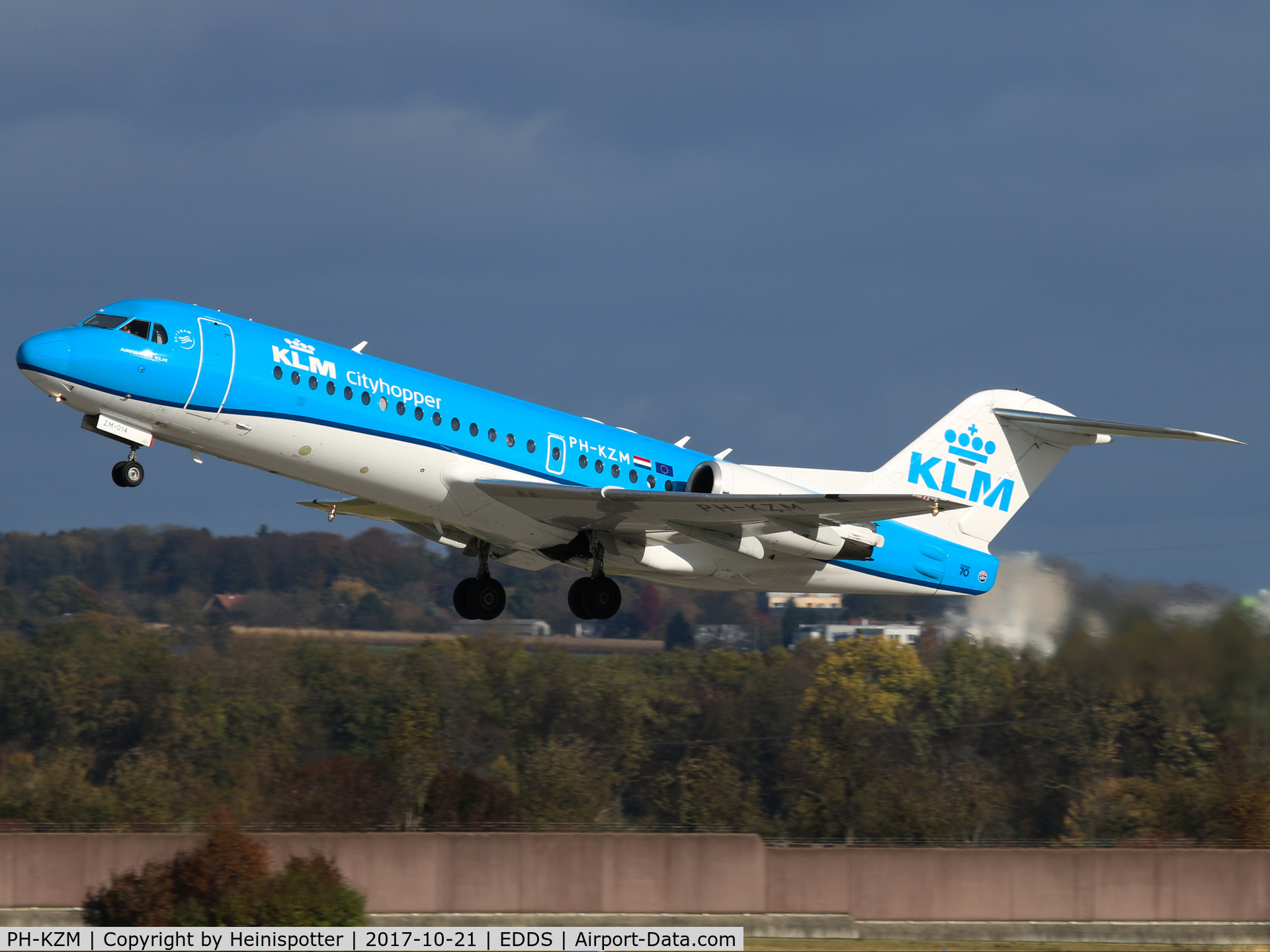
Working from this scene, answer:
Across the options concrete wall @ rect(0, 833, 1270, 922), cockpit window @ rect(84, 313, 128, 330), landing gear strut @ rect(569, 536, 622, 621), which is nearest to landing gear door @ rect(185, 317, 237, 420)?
cockpit window @ rect(84, 313, 128, 330)


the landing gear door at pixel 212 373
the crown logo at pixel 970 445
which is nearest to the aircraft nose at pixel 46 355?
the landing gear door at pixel 212 373

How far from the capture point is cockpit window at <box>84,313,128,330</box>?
19.0 metres

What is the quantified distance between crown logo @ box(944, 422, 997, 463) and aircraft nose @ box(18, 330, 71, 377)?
14.7 metres

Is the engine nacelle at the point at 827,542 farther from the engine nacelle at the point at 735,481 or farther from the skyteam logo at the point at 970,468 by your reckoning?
the skyteam logo at the point at 970,468

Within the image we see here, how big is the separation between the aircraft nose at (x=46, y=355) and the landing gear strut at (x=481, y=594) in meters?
7.34

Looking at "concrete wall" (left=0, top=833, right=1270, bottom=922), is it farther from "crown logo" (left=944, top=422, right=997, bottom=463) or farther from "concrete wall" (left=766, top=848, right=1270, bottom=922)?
"crown logo" (left=944, top=422, right=997, bottom=463)

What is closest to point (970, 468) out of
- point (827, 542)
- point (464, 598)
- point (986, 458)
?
point (986, 458)

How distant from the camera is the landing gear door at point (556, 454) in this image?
21891 mm

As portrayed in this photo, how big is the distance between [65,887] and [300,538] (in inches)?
2726

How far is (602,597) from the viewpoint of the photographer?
74.7 feet

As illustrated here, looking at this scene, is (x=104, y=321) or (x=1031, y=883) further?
(x=1031, y=883)

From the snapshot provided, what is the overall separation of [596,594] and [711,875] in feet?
25.1

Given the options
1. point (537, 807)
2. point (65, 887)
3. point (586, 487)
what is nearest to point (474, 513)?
point (586, 487)

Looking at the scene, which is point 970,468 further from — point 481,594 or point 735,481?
point 481,594
